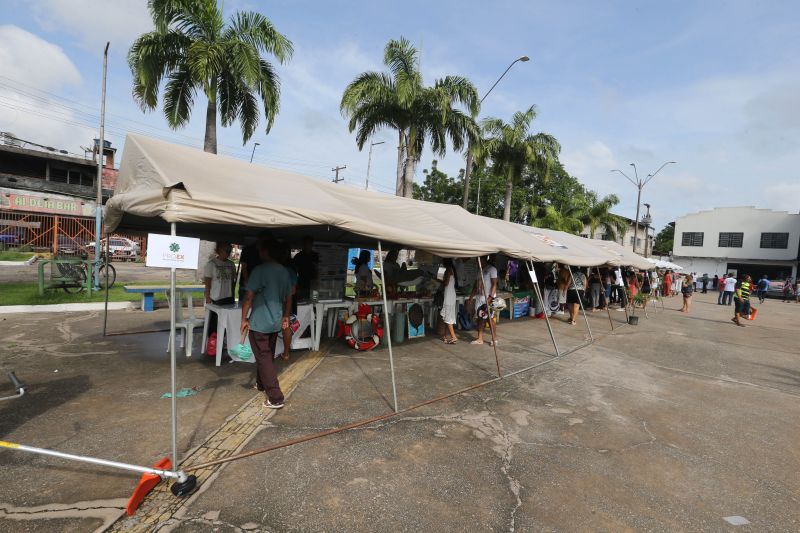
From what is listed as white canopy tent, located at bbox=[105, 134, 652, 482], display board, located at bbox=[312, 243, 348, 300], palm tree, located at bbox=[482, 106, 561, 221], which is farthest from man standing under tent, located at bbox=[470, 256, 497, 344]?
palm tree, located at bbox=[482, 106, 561, 221]

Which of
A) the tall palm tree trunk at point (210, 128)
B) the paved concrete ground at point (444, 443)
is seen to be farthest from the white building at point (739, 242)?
the tall palm tree trunk at point (210, 128)

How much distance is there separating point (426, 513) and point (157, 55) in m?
14.3

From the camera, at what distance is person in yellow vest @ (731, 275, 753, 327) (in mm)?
13203

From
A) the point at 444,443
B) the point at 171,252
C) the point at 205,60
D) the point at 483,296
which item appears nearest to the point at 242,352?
the point at 171,252

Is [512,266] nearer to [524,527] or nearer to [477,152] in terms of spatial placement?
[477,152]

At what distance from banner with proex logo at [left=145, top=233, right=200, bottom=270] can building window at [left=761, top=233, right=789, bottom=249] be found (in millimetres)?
53136

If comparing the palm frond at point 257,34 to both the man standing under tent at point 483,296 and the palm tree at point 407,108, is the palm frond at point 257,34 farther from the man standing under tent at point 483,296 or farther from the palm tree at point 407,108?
the man standing under tent at point 483,296

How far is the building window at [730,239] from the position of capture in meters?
42.0

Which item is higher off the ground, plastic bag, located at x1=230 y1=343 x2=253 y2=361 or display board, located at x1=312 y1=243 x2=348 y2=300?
display board, located at x1=312 y1=243 x2=348 y2=300

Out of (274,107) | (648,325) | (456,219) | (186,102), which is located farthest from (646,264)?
(186,102)

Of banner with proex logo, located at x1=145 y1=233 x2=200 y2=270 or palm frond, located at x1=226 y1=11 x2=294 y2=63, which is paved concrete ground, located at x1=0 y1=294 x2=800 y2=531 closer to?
banner with proex logo, located at x1=145 y1=233 x2=200 y2=270

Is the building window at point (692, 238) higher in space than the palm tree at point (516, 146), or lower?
lower

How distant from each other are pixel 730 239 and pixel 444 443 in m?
51.9

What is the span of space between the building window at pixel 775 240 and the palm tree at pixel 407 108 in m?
40.0
